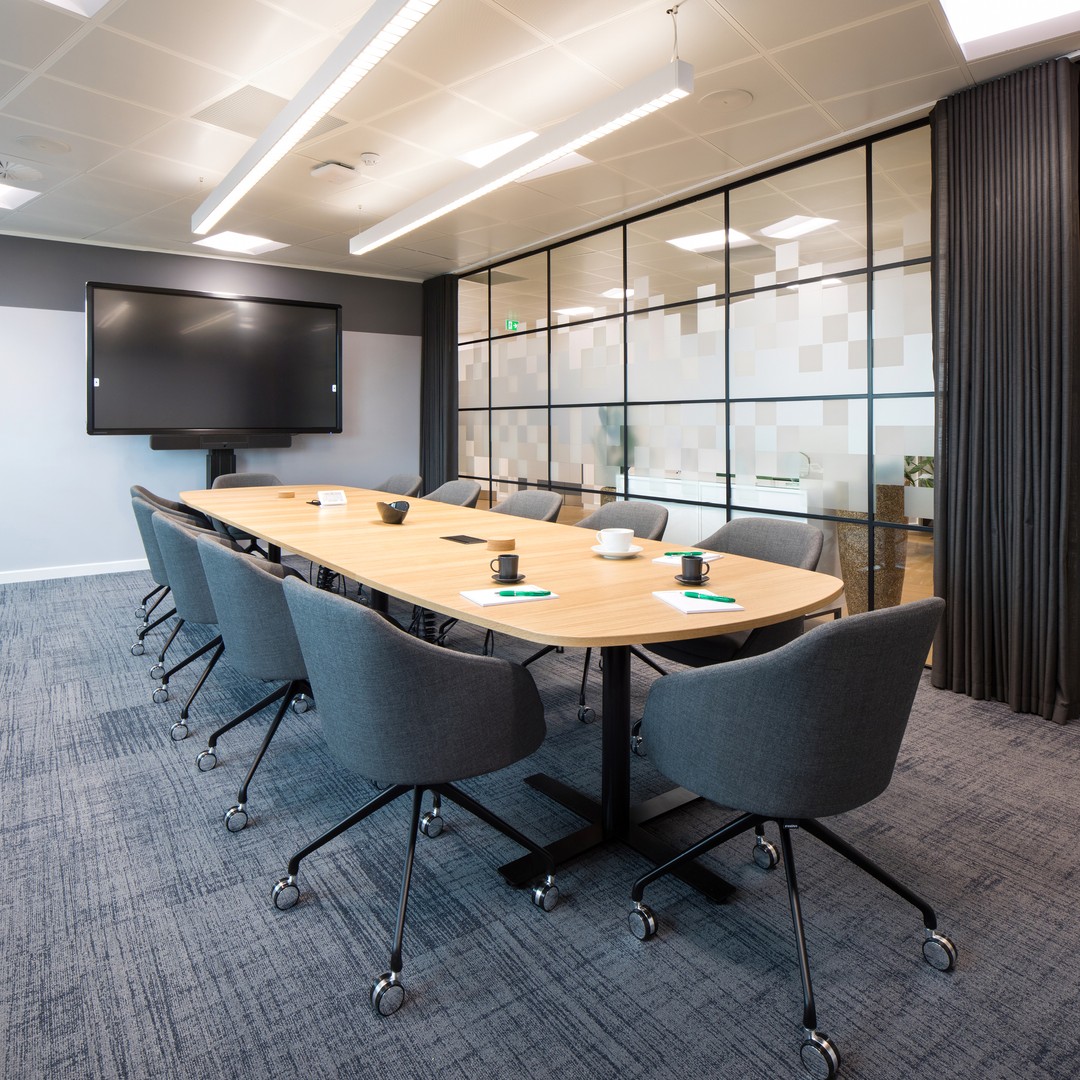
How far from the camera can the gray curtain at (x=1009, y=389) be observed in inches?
130

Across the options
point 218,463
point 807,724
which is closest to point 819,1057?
point 807,724

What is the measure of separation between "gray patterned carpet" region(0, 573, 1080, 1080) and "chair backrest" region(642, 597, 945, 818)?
467mm

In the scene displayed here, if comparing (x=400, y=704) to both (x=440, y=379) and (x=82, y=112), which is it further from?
(x=440, y=379)

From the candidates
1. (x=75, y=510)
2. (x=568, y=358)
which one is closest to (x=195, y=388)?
(x=75, y=510)

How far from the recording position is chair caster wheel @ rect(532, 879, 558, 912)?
1.98 metres

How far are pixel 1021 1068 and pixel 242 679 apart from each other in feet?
11.3

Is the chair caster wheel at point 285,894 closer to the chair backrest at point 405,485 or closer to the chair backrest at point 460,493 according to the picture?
the chair backrest at point 460,493

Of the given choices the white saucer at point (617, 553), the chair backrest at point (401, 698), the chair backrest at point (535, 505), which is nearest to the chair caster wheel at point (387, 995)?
the chair backrest at point (401, 698)

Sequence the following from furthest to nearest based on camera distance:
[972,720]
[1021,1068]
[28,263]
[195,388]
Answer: [195,388] < [28,263] < [972,720] < [1021,1068]

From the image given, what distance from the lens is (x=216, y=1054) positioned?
1.52 metres

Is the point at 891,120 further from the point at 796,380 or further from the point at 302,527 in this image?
the point at 302,527

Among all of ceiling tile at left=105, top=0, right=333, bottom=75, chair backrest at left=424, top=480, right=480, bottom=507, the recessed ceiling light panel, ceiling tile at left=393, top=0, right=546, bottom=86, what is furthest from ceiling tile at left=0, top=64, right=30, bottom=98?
chair backrest at left=424, top=480, right=480, bottom=507

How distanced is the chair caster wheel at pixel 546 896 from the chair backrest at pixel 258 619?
97 centimetres

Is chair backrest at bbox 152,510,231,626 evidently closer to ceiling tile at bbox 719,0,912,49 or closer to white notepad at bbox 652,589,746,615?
white notepad at bbox 652,589,746,615
